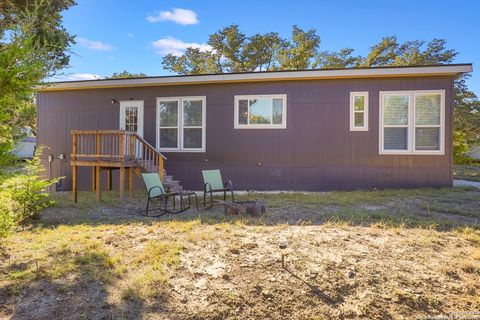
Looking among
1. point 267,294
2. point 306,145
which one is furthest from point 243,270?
point 306,145

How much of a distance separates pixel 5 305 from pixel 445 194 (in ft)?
27.2

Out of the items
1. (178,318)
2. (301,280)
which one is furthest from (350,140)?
(178,318)

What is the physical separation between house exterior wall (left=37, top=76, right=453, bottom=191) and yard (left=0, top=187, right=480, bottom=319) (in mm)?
3775

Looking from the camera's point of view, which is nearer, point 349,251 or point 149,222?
point 349,251

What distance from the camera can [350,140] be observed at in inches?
345

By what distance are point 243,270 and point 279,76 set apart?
663 cm

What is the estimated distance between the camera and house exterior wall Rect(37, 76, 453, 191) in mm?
8523

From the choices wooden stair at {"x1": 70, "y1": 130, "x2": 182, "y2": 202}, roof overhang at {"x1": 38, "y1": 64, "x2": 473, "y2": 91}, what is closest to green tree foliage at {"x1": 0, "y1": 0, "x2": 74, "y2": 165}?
wooden stair at {"x1": 70, "y1": 130, "x2": 182, "y2": 202}

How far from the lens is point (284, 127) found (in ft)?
29.7

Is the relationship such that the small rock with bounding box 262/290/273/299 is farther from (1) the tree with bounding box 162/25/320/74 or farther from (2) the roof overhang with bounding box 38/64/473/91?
(1) the tree with bounding box 162/25/320/74

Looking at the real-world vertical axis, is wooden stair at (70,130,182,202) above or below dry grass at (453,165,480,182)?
above

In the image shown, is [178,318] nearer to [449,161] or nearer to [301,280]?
[301,280]

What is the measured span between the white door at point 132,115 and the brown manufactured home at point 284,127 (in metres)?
0.03

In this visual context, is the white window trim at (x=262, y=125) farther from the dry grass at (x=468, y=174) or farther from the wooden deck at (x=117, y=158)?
the dry grass at (x=468, y=174)
